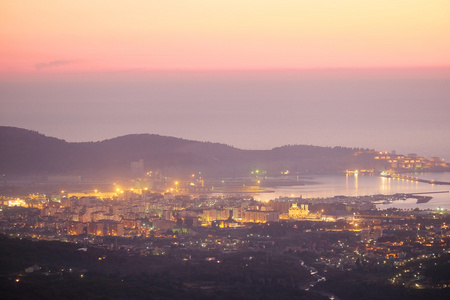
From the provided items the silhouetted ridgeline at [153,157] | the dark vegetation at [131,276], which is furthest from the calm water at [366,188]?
the dark vegetation at [131,276]

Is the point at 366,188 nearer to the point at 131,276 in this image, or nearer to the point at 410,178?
the point at 410,178

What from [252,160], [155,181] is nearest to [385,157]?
[252,160]

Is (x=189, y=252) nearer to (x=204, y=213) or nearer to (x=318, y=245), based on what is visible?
(x=318, y=245)

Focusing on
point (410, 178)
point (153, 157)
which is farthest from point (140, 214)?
point (153, 157)

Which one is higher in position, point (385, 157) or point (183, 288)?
point (385, 157)

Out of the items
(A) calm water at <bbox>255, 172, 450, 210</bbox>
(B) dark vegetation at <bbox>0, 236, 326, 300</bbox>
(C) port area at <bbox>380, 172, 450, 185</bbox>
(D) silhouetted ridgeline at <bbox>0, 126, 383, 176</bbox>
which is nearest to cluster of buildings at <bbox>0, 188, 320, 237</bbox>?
(A) calm water at <bbox>255, 172, 450, 210</bbox>

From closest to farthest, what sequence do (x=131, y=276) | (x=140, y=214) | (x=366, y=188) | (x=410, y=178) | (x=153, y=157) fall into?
(x=131, y=276) → (x=140, y=214) → (x=366, y=188) → (x=410, y=178) → (x=153, y=157)

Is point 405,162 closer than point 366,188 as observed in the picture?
No
